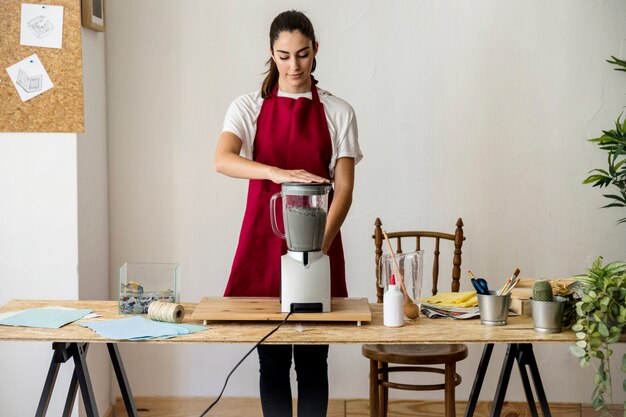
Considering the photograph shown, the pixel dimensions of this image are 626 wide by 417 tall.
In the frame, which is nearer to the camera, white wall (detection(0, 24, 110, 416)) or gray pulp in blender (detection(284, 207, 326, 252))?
gray pulp in blender (detection(284, 207, 326, 252))

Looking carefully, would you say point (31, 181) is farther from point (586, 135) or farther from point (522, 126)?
point (586, 135)

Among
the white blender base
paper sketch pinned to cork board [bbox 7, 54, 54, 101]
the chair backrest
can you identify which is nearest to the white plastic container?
the white blender base

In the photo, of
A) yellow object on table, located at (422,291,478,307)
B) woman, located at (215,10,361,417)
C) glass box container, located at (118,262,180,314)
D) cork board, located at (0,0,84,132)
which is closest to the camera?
glass box container, located at (118,262,180,314)

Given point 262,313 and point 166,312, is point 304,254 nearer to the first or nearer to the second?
point 262,313

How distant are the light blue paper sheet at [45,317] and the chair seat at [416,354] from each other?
41.6 inches

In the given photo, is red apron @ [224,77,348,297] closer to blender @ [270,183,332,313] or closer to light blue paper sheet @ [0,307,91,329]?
blender @ [270,183,332,313]

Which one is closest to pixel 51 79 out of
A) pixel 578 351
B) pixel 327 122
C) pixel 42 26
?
pixel 42 26

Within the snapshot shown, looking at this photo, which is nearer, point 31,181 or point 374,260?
point 31,181

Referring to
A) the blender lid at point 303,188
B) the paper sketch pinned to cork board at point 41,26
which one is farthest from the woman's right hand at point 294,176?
the paper sketch pinned to cork board at point 41,26

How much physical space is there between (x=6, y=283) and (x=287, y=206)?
1413 millimetres

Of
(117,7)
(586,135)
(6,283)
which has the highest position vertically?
(117,7)

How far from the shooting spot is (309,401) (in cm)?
242

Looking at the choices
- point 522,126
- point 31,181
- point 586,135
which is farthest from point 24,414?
point 586,135

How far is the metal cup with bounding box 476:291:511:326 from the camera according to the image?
2.16m
